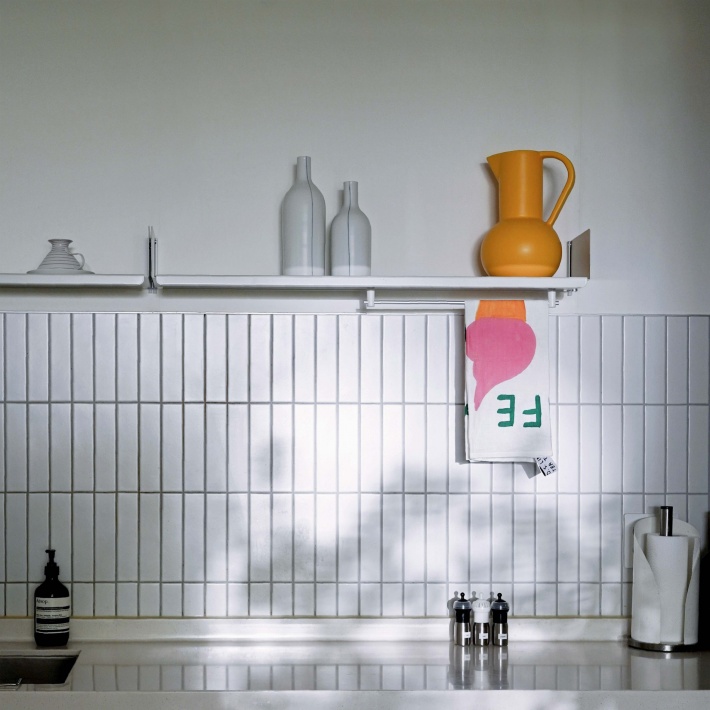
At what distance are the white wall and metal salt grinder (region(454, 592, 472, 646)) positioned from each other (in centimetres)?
75

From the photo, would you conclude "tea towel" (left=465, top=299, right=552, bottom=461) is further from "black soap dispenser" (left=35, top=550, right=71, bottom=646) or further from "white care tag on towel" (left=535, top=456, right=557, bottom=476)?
"black soap dispenser" (left=35, top=550, right=71, bottom=646)

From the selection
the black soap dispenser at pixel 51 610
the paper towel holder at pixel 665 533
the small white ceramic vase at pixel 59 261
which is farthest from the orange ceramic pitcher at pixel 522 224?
the black soap dispenser at pixel 51 610

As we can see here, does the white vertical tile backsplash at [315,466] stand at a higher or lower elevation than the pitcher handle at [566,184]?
lower

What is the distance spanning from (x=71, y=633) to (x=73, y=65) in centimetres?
132

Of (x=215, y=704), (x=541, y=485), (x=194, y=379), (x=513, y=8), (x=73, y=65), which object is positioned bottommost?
(x=215, y=704)

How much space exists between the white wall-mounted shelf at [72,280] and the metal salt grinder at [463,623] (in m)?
1.01

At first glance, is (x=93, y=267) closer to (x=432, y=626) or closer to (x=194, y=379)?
(x=194, y=379)

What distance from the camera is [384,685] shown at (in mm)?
1652

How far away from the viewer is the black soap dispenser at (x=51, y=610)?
1902mm

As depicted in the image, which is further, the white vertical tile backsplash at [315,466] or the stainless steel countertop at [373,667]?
the white vertical tile backsplash at [315,466]

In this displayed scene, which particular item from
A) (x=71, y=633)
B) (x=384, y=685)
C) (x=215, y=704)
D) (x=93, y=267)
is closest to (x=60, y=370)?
(x=93, y=267)

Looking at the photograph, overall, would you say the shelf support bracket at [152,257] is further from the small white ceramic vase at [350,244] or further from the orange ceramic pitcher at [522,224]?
the orange ceramic pitcher at [522,224]

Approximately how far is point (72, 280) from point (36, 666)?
2.76ft

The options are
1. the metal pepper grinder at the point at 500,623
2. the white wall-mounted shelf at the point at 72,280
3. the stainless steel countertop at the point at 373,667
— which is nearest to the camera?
the stainless steel countertop at the point at 373,667
